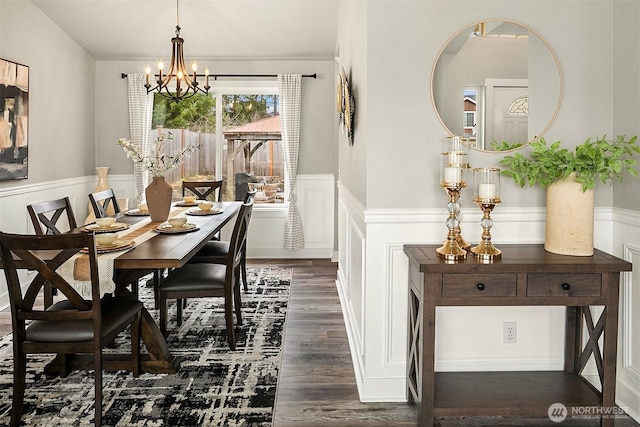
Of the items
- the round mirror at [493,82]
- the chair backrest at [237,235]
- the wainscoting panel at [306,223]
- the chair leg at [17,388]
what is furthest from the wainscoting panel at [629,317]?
the wainscoting panel at [306,223]

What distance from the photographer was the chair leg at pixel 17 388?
2322 millimetres

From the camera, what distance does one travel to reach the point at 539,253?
2.39 meters

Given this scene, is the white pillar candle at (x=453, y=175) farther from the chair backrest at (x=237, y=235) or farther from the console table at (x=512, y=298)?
the chair backrest at (x=237, y=235)

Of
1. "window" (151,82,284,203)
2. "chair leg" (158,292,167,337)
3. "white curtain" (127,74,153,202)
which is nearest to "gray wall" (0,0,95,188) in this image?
"white curtain" (127,74,153,202)

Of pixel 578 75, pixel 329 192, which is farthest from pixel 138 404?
pixel 329 192

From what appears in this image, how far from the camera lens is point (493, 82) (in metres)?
2.55

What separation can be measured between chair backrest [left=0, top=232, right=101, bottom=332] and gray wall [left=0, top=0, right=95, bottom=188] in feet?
7.53

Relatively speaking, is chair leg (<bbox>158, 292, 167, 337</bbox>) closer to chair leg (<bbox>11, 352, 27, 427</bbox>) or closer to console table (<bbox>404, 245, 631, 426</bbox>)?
chair leg (<bbox>11, 352, 27, 427</bbox>)

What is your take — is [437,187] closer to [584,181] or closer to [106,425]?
[584,181]

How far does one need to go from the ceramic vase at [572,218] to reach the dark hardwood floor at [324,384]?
32.0 inches

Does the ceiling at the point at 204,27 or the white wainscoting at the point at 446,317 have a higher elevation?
the ceiling at the point at 204,27

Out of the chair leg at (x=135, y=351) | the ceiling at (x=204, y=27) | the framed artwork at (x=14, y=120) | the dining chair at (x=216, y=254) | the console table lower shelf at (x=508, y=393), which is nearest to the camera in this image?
the console table lower shelf at (x=508, y=393)

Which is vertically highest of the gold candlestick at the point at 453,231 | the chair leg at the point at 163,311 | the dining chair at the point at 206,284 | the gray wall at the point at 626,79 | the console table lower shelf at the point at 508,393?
the gray wall at the point at 626,79

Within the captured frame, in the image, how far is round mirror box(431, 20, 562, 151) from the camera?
2545mm
